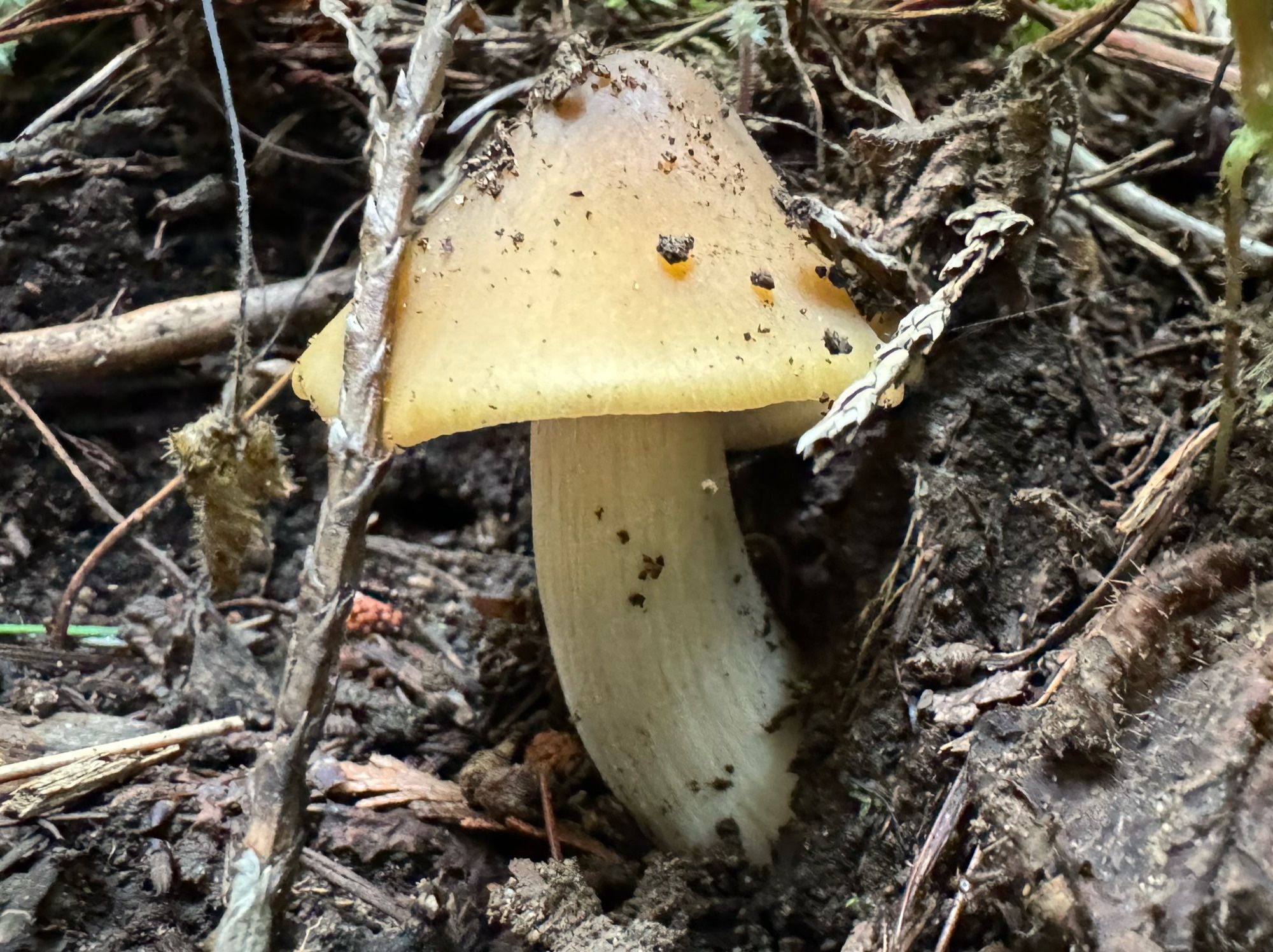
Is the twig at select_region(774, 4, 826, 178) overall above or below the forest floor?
above

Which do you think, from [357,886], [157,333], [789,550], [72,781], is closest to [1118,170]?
[789,550]

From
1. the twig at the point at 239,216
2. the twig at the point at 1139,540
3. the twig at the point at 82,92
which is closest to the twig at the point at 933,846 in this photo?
the twig at the point at 1139,540

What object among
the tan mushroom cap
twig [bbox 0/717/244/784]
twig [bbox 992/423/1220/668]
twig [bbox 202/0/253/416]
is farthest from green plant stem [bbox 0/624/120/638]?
twig [bbox 992/423/1220/668]

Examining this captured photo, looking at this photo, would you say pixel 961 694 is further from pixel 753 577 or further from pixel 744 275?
pixel 744 275

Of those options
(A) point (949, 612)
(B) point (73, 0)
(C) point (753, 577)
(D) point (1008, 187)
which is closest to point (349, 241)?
(B) point (73, 0)

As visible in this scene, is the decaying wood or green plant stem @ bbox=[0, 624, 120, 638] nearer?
the decaying wood

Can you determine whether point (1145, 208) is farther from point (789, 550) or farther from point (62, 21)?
point (62, 21)

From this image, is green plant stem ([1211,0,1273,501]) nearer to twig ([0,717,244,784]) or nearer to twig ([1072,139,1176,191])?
twig ([1072,139,1176,191])
